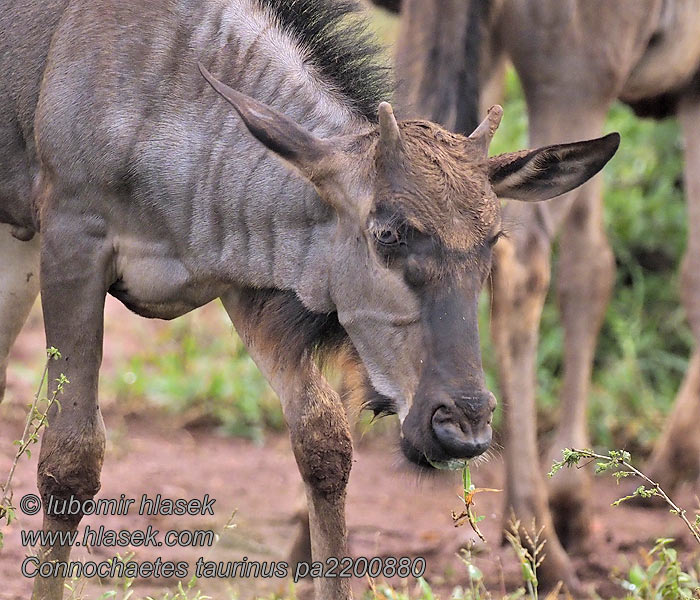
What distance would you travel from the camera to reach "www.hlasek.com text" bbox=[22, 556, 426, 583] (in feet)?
14.2

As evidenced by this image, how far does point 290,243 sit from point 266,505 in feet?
8.81

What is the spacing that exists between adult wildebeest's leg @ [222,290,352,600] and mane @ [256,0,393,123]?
802 mm

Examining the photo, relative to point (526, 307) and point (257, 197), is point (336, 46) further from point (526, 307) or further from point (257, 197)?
point (526, 307)

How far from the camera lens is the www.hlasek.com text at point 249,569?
4.34 metres

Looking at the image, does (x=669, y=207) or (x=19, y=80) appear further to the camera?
(x=669, y=207)

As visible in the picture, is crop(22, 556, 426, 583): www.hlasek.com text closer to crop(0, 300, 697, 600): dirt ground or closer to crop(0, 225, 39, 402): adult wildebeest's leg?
crop(0, 300, 697, 600): dirt ground

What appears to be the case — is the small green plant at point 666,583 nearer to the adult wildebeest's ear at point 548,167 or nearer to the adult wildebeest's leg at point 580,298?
the adult wildebeest's ear at point 548,167

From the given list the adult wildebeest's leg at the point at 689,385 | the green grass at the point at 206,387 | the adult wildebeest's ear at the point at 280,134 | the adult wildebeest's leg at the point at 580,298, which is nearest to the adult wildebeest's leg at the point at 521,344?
the adult wildebeest's leg at the point at 580,298

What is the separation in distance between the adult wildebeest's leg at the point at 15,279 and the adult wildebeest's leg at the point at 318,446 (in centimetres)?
93

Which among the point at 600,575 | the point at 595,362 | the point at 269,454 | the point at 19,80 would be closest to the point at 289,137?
the point at 19,80

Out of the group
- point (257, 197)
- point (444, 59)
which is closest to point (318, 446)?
point (257, 197)

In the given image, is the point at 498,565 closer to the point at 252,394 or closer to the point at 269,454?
the point at 269,454

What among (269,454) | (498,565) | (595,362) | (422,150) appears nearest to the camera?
(422,150)

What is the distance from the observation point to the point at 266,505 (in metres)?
6.41
